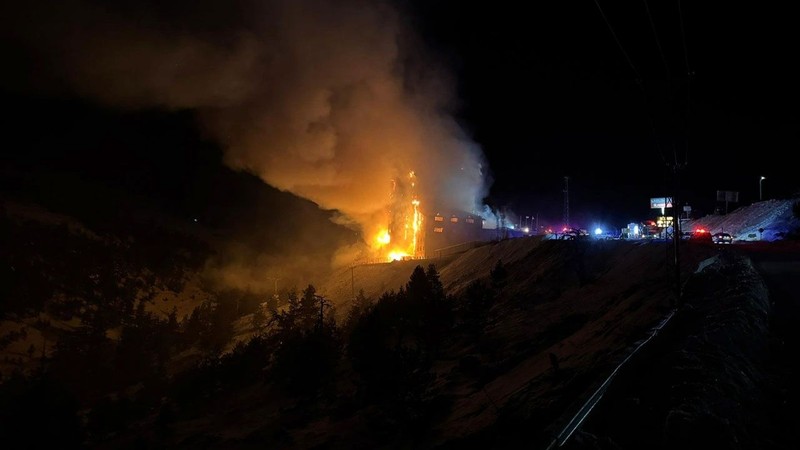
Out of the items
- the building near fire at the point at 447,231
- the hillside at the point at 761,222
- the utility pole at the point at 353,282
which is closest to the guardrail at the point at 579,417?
the hillside at the point at 761,222

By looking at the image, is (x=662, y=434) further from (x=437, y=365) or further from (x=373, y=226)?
(x=373, y=226)

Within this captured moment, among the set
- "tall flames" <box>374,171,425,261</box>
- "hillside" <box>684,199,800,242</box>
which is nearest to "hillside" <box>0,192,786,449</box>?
"hillside" <box>684,199,800,242</box>

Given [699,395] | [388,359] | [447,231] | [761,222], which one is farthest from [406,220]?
[699,395]

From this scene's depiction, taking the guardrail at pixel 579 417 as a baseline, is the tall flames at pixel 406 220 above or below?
above

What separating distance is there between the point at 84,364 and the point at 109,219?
9879cm

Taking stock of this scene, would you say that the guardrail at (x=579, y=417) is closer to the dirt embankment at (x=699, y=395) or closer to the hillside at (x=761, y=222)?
the dirt embankment at (x=699, y=395)

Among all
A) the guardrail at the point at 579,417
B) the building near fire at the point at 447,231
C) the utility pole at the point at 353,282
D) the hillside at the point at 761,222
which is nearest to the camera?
the guardrail at the point at 579,417

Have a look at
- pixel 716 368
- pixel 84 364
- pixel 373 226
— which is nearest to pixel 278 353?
pixel 84 364

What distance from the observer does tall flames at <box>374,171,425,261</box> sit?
82750mm

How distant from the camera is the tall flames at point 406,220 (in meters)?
82.8

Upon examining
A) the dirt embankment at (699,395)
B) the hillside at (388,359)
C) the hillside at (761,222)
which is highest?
the hillside at (761,222)

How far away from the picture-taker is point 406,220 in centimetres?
8375

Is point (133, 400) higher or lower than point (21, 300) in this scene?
lower

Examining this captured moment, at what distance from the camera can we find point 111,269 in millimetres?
94688
